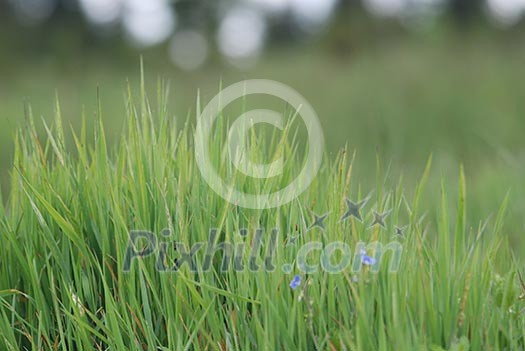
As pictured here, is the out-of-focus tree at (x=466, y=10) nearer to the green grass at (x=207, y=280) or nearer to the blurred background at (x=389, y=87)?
the blurred background at (x=389, y=87)

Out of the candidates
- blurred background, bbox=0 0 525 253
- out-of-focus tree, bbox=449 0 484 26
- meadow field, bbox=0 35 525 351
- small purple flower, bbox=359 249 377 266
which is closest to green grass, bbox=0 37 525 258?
blurred background, bbox=0 0 525 253

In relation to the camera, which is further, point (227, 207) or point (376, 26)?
point (376, 26)

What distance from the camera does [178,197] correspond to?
176 centimetres

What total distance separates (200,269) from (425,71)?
7195mm

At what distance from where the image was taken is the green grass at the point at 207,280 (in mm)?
1586

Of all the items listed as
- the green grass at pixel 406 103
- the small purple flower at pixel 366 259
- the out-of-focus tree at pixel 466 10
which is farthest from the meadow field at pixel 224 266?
the out-of-focus tree at pixel 466 10

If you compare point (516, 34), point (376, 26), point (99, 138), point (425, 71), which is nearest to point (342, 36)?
point (376, 26)

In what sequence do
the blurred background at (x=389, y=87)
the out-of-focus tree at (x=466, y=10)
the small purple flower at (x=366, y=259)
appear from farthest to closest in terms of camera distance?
the out-of-focus tree at (x=466, y=10) → the blurred background at (x=389, y=87) → the small purple flower at (x=366, y=259)

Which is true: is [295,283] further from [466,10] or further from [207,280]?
[466,10]

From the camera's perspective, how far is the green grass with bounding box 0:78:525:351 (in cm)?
159

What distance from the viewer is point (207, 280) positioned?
170cm

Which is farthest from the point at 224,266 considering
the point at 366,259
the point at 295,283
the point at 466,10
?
the point at 466,10

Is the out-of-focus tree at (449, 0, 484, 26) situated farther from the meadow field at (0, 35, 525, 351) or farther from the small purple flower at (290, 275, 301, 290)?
the small purple flower at (290, 275, 301, 290)

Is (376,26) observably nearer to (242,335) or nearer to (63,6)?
(63,6)
